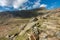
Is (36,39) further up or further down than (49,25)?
further down

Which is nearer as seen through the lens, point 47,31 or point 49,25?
point 47,31

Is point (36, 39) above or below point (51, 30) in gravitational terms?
below

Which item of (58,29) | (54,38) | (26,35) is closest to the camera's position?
(54,38)

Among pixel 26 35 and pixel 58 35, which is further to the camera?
pixel 26 35

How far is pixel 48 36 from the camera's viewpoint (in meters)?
25.7

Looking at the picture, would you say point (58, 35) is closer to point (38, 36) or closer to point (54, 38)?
point (54, 38)

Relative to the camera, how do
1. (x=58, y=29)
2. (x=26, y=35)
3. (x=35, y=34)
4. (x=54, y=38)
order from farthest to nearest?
1. (x=26, y=35)
2. (x=35, y=34)
3. (x=58, y=29)
4. (x=54, y=38)

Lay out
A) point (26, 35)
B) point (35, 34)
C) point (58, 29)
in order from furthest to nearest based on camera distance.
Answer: point (26, 35)
point (35, 34)
point (58, 29)

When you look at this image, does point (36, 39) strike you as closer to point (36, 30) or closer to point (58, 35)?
point (36, 30)

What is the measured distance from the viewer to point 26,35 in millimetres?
33062

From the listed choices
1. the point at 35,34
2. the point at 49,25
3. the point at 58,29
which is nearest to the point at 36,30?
the point at 35,34

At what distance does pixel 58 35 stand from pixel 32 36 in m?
5.81

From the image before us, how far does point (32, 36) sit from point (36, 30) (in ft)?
4.73

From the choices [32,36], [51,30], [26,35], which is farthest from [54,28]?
[26,35]
